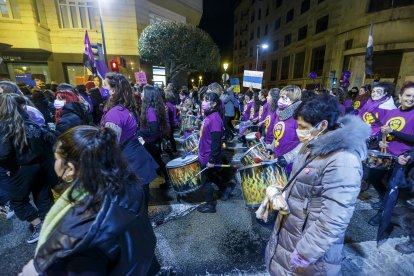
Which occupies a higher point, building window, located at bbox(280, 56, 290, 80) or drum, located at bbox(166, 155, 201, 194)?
building window, located at bbox(280, 56, 290, 80)

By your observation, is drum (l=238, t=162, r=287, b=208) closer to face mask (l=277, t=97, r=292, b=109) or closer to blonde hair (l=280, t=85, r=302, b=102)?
face mask (l=277, t=97, r=292, b=109)

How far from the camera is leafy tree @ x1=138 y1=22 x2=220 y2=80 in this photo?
1559cm

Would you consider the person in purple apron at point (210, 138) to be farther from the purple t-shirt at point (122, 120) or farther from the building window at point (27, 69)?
the building window at point (27, 69)

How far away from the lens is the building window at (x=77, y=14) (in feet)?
51.9

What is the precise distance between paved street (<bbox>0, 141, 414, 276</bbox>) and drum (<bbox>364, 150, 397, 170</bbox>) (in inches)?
39.7

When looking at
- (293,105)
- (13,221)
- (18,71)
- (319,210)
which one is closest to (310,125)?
(319,210)

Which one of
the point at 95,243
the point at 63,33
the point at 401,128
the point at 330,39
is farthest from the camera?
the point at 330,39

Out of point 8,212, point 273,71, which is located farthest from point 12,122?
point 273,71

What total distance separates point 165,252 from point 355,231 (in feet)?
9.51

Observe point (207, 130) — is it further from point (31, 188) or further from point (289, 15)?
point (289, 15)

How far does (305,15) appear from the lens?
87.3 ft

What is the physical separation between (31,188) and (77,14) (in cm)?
1828

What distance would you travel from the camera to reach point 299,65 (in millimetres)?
28594

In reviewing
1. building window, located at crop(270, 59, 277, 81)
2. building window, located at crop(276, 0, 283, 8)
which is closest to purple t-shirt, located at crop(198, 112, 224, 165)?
building window, located at crop(270, 59, 277, 81)
